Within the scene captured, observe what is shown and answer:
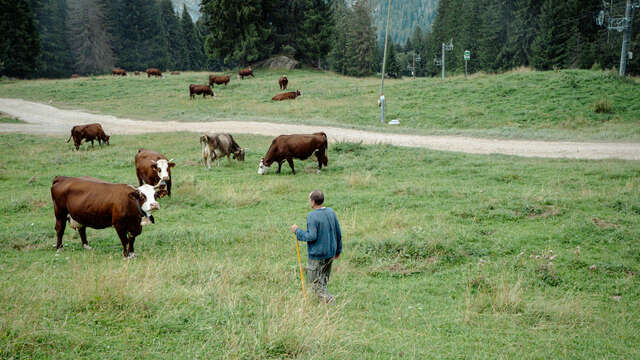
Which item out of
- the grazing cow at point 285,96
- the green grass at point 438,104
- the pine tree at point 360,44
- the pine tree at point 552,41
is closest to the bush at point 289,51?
the green grass at point 438,104

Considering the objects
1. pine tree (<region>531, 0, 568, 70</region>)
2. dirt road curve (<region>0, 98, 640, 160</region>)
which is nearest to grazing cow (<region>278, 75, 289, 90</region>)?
dirt road curve (<region>0, 98, 640, 160</region>)

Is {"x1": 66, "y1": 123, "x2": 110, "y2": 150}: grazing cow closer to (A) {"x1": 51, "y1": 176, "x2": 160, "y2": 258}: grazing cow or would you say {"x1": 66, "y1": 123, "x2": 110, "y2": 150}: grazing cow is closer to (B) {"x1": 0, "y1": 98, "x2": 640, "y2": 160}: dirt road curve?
(B) {"x1": 0, "y1": 98, "x2": 640, "y2": 160}: dirt road curve

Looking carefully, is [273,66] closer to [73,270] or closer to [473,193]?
[473,193]

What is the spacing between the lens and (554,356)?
18.3 feet

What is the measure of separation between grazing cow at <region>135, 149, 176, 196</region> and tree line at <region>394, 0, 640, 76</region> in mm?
41320

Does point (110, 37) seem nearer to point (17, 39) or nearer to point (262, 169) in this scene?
point (17, 39)

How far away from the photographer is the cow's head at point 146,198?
9.04m

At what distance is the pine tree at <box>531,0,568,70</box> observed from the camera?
62.1 meters

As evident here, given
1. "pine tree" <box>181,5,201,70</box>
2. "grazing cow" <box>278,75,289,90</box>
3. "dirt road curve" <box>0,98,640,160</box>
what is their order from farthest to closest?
"pine tree" <box>181,5,201,70</box>
"grazing cow" <box>278,75,289,90</box>
"dirt road curve" <box>0,98,640,160</box>

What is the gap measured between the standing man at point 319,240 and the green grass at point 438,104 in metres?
18.4

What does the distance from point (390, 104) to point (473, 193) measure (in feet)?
68.1

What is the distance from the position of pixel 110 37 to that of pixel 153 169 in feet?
295

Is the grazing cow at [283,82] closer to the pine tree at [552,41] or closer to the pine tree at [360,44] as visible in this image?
the pine tree at [552,41]

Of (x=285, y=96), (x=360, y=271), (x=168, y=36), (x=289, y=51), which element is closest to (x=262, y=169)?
(x=360, y=271)
